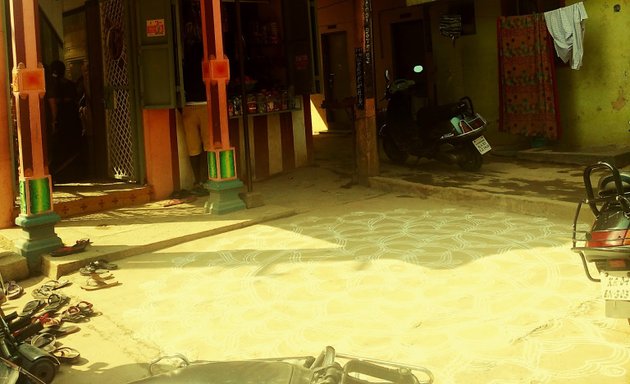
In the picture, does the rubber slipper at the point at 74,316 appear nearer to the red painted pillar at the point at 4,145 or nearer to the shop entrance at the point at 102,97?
the red painted pillar at the point at 4,145

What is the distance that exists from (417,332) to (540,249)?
2.00 m

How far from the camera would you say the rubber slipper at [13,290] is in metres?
5.48

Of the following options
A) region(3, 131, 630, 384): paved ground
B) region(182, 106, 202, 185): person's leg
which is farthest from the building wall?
region(182, 106, 202, 185): person's leg

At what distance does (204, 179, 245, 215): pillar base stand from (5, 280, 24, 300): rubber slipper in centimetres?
244

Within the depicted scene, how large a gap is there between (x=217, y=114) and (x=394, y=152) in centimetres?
371

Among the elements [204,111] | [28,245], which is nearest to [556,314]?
[28,245]

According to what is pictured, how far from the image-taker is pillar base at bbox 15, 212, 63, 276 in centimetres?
608

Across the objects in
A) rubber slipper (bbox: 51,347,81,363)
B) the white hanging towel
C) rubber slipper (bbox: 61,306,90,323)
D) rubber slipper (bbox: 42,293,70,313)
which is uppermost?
the white hanging towel

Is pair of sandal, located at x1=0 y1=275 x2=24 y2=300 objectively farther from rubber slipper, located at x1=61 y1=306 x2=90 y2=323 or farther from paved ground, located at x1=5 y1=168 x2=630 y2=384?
rubber slipper, located at x1=61 y1=306 x2=90 y2=323

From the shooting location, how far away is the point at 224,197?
7691mm

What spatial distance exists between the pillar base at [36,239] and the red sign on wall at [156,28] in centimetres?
311

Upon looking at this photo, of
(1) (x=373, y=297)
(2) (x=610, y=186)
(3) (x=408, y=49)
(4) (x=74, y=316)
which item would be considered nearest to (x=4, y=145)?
(4) (x=74, y=316)

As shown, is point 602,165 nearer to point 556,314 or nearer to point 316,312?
point 556,314

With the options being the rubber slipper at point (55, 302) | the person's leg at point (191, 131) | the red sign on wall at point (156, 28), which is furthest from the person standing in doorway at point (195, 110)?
the rubber slipper at point (55, 302)
